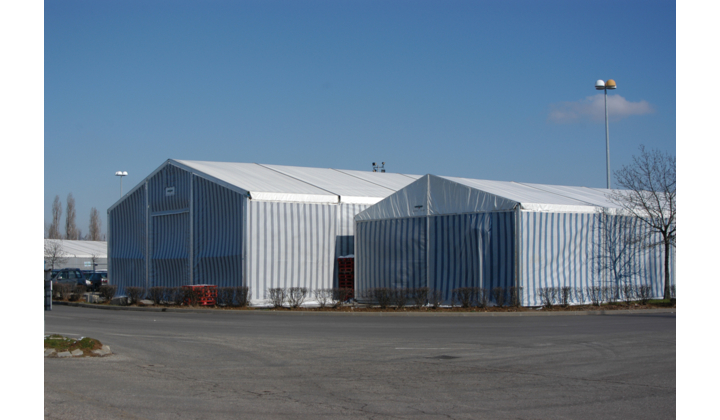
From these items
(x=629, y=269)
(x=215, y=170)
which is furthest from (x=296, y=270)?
(x=629, y=269)

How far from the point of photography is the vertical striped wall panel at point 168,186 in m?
33.8

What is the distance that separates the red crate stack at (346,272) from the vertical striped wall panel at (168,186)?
8.21m

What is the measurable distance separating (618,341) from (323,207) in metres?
18.9

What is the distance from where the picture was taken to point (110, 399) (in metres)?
8.48

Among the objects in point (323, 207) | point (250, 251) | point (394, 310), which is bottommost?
point (394, 310)

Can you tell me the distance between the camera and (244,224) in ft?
96.3

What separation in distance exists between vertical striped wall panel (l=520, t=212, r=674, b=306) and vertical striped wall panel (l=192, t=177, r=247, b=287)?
1221 centimetres

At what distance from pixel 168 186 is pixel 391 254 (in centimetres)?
1299

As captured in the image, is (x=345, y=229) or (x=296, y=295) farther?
(x=345, y=229)

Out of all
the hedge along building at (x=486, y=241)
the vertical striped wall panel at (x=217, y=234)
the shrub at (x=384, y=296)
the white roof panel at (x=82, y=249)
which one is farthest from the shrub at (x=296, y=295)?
the white roof panel at (x=82, y=249)

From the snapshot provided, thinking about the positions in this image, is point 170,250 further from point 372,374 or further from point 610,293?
point 372,374

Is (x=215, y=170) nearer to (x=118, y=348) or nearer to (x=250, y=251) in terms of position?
(x=250, y=251)

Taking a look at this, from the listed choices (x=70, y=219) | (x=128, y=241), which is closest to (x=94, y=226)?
(x=70, y=219)

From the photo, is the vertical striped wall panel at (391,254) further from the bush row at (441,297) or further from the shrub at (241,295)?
the shrub at (241,295)
